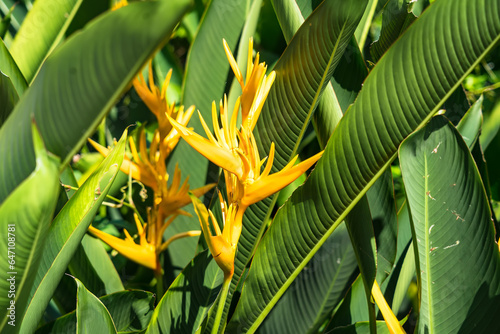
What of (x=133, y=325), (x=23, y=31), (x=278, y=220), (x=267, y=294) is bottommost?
(x=133, y=325)

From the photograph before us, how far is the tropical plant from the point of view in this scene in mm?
439

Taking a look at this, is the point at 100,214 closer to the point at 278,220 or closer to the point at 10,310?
the point at 278,220

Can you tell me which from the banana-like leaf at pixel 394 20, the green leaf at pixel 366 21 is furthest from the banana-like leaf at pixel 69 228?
the green leaf at pixel 366 21

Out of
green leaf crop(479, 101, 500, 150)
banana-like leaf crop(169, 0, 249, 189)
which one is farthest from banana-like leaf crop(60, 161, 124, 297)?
green leaf crop(479, 101, 500, 150)

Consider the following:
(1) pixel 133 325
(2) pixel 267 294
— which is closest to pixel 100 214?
(1) pixel 133 325

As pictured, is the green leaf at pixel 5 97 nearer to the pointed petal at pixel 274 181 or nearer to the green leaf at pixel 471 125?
the pointed petal at pixel 274 181

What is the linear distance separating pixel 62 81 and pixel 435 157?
20.4 inches

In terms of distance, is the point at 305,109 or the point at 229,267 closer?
the point at 229,267

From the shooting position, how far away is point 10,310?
1.63 ft

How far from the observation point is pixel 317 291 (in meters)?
1.03

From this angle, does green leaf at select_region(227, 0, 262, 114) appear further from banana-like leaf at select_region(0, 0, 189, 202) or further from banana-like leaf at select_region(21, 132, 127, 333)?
banana-like leaf at select_region(0, 0, 189, 202)

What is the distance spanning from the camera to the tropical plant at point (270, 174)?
0.44 meters

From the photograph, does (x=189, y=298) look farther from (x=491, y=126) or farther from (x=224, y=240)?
(x=491, y=126)

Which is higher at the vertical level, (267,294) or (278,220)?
(278,220)
